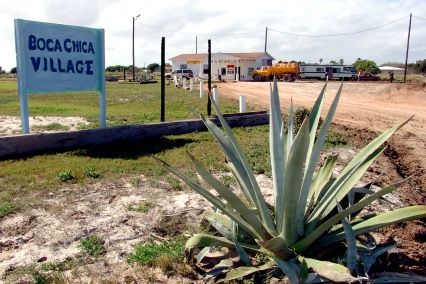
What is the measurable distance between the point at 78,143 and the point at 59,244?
4.28 m

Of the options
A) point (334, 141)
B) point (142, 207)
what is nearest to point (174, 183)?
point (142, 207)

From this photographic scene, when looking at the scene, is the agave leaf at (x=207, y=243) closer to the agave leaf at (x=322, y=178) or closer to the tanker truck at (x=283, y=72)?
the agave leaf at (x=322, y=178)

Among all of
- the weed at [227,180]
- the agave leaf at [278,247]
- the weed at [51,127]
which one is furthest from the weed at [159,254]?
the weed at [51,127]

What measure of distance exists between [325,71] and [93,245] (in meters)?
46.2

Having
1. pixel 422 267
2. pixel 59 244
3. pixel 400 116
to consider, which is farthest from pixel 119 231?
pixel 400 116

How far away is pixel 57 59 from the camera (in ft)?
27.6

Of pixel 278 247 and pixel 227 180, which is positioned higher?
pixel 278 247

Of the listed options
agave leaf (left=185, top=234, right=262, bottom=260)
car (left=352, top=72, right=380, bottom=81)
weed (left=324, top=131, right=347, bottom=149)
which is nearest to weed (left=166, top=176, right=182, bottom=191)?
agave leaf (left=185, top=234, right=262, bottom=260)

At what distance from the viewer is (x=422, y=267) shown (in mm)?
3564

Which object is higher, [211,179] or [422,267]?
[211,179]

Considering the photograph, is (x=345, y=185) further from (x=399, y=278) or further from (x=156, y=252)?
(x=156, y=252)

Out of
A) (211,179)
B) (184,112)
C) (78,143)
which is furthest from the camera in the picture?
(184,112)

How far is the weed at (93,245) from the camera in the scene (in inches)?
154

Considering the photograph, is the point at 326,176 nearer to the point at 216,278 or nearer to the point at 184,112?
the point at 216,278
